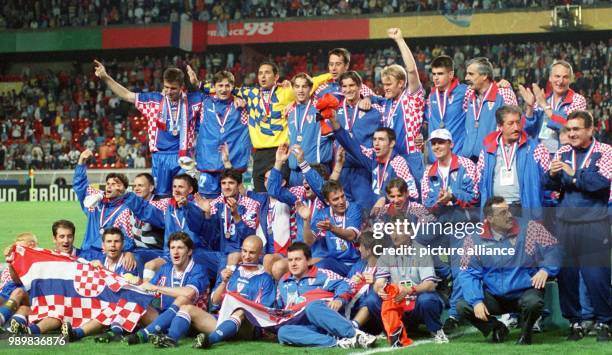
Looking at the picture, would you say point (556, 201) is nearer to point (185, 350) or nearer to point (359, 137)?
point (359, 137)

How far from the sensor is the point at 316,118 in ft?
30.9

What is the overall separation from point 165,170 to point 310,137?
1.87 m

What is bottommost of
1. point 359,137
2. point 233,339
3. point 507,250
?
point 233,339

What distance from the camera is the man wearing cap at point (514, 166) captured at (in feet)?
25.3

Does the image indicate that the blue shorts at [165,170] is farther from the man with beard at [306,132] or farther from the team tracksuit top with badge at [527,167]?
the team tracksuit top with badge at [527,167]

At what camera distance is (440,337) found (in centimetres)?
748

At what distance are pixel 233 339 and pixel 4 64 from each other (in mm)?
36073

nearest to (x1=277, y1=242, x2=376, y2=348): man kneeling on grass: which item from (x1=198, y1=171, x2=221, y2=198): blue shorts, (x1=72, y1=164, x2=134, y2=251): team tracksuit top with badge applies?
(x1=72, y1=164, x2=134, y2=251): team tracksuit top with badge

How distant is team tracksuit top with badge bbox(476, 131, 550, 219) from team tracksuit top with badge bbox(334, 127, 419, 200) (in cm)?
107

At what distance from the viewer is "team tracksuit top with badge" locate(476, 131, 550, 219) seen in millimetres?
7691

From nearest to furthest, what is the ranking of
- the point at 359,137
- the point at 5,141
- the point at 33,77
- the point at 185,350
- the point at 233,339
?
the point at 185,350 → the point at 233,339 → the point at 359,137 → the point at 5,141 → the point at 33,77

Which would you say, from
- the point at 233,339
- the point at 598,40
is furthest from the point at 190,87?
the point at 598,40

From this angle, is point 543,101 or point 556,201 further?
point 543,101

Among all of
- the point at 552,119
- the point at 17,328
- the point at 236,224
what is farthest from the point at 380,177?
the point at 17,328
